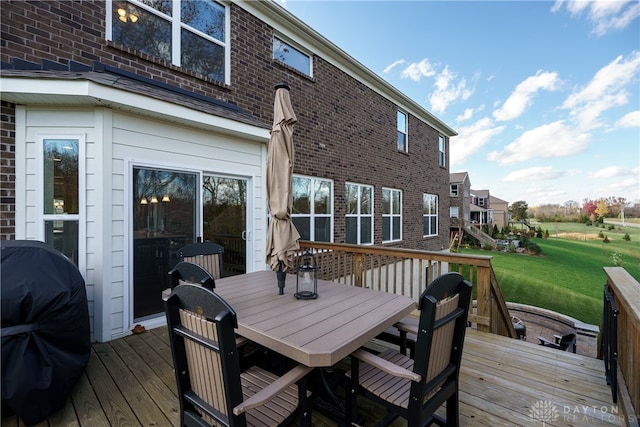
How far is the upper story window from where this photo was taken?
1294 centimetres

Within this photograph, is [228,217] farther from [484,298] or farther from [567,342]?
[567,342]

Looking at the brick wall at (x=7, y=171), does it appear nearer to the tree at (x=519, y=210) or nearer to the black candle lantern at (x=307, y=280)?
the black candle lantern at (x=307, y=280)

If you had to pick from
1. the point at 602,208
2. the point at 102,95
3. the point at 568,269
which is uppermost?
the point at 102,95

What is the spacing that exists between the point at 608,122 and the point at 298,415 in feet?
73.6

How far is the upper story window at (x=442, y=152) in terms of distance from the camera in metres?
12.9

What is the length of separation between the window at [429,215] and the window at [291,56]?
7.11 metres

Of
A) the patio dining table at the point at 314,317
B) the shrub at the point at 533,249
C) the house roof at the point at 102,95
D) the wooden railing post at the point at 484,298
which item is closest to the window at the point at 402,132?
the wooden railing post at the point at 484,298

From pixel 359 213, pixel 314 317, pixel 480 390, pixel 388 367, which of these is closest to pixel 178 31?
pixel 314 317

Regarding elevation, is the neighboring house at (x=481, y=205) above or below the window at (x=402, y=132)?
below

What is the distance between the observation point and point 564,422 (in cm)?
204

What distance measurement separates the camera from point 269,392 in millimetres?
1340

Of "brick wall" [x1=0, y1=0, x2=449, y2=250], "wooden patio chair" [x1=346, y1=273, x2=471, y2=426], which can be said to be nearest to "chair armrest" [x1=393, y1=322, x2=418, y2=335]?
"wooden patio chair" [x1=346, y1=273, x2=471, y2=426]

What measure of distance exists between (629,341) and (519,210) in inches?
2170

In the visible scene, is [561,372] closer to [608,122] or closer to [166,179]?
[166,179]
